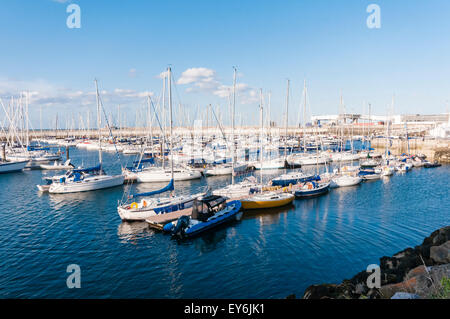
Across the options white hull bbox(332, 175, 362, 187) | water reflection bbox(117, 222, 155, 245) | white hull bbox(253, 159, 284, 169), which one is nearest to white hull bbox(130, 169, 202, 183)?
white hull bbox(253, 159, 284, 169)

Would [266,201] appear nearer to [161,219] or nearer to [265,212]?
[265,212]

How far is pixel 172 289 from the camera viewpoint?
16.3 meters

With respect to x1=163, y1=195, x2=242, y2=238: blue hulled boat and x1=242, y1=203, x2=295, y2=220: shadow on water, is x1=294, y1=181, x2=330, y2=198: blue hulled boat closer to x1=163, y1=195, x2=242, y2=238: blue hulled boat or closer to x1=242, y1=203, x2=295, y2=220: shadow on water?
x1=242, y1=203, x2=295, y2=220: shadow on water

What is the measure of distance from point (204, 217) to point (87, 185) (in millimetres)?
24090

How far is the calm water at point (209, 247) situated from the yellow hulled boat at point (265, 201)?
1080 millimetres

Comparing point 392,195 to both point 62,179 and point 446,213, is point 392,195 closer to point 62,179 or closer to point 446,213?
point 446,213

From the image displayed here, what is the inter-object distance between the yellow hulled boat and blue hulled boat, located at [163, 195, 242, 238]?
1.95m

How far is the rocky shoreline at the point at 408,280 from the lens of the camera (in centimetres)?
1097

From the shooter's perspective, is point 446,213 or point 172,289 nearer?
point 172,289

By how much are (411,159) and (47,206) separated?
67.9 metres

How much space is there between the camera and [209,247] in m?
22.0

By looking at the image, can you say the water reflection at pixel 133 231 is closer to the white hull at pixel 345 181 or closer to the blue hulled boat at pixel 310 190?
the blue hulled boat at pixel 310 190

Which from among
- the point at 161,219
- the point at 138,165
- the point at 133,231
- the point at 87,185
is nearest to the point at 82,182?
the point at 87,185
